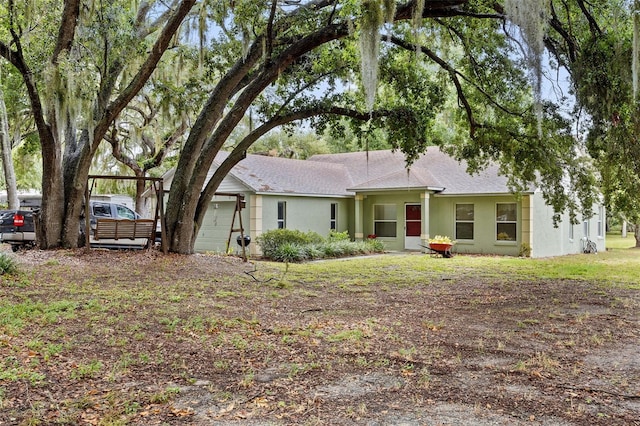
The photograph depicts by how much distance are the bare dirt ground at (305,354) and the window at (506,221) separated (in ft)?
29.6

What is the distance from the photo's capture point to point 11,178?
61.5 feet

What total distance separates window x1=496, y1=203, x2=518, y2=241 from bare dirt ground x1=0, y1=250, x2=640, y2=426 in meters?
9.02

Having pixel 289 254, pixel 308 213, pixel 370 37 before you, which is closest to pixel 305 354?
pixel 370 37

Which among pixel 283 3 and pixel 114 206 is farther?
pixel 114 206

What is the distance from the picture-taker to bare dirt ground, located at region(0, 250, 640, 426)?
362 cm

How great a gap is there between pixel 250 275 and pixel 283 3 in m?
5.41

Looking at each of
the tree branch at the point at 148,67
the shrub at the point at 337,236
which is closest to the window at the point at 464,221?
the shrub at the point at 337,236

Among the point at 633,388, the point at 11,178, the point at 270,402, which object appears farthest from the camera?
the point at 11,178

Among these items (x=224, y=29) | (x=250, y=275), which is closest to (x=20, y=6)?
(x=224, y=29)

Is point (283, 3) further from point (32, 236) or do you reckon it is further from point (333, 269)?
point (32, 236)

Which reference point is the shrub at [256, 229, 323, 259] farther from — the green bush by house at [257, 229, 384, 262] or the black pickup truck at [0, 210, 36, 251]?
the black pickup truck at [0, 210, 36, 251]

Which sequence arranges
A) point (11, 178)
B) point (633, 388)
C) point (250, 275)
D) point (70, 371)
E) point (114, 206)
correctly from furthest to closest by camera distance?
point (11, 178)
point (114, 206)
point (250, 275)
point (70, 371)
point (633, 388)

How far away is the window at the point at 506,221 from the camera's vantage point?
18016 mm

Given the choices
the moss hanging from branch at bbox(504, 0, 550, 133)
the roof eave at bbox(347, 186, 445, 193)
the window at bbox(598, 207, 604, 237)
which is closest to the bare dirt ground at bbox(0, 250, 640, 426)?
the moss hanging from branch at bbox(504, 0, 550, 133)
